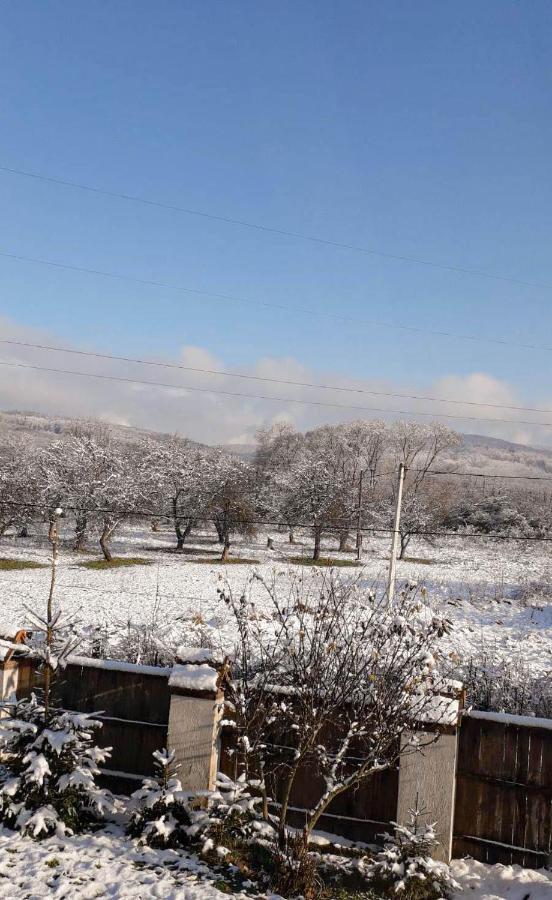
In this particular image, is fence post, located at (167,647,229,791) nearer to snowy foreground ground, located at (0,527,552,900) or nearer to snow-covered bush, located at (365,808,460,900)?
snowy foreground ground, located at (0,527,552,900)

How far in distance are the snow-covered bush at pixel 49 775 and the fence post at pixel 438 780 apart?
2762mm

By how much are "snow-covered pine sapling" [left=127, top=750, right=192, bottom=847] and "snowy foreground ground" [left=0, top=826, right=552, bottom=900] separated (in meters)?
0.14

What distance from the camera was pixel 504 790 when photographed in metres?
5.57

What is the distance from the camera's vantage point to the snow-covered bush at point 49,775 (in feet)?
17.7

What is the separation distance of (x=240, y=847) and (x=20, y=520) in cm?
3240

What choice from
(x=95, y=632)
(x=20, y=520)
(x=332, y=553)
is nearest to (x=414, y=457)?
(x=332, y=553)

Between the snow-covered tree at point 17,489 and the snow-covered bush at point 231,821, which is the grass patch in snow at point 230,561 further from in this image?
the snow-covered bush at point 231,821

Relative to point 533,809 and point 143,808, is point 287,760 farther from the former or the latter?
point 533,809

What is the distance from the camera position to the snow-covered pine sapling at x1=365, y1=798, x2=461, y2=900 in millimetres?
5008

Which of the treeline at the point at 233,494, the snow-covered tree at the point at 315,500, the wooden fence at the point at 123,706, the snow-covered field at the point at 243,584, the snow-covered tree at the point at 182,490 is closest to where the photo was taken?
the wooden fence at the point at 123,706

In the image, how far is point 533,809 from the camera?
5473 millimetres

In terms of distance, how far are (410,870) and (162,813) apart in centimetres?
221

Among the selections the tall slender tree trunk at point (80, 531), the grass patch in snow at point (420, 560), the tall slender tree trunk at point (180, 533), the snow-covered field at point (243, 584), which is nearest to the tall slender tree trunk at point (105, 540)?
the snow-covered field at point (243, 584)

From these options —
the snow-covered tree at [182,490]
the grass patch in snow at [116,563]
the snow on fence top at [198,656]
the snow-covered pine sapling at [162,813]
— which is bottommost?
the grass patch in snow at [116,563]
